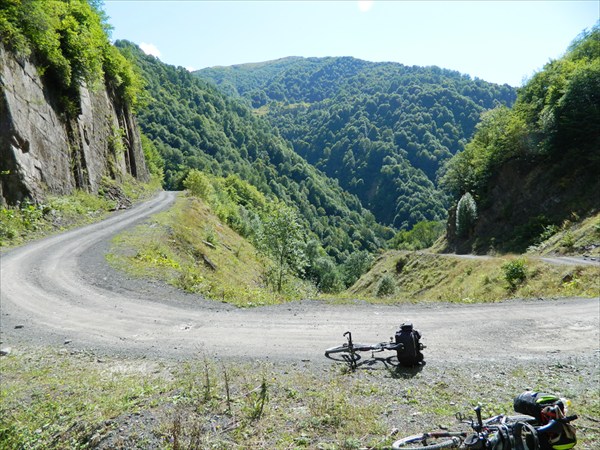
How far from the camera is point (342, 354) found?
26.7ft

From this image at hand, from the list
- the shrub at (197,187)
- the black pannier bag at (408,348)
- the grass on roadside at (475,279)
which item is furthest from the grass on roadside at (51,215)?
the black pannier bag at (408,348)

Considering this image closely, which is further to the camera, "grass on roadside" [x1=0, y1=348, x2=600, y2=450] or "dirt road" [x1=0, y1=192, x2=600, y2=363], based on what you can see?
"dirt road" [x1=0, y1=192, x2=600, y2=363]

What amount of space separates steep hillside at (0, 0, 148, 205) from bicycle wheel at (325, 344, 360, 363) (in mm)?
24168

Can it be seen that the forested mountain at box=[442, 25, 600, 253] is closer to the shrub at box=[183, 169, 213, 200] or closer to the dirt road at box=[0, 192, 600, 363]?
the dirt road at box=[0, 192, 600, 363]

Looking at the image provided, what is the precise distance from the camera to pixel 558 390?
6.79 metres

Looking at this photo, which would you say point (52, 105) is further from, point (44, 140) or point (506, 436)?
point (506, 436)

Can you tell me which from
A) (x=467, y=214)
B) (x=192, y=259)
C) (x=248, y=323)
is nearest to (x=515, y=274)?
(x=248, y=323)

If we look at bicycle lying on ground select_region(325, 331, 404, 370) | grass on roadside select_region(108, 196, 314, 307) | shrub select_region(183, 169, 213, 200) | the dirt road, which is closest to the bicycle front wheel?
bicycle lying on ground select_region(325, 331, 404, 370)

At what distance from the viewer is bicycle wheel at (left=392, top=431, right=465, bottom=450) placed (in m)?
4.32

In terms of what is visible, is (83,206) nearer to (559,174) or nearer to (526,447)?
(526,447)

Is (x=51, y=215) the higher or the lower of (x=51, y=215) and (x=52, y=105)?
the lower

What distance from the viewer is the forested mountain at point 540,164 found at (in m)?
38.8

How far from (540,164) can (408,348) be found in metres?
48.9

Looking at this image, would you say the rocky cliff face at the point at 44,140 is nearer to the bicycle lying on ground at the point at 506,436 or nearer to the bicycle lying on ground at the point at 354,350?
the bicycle lying on ground at the point at 354,350
